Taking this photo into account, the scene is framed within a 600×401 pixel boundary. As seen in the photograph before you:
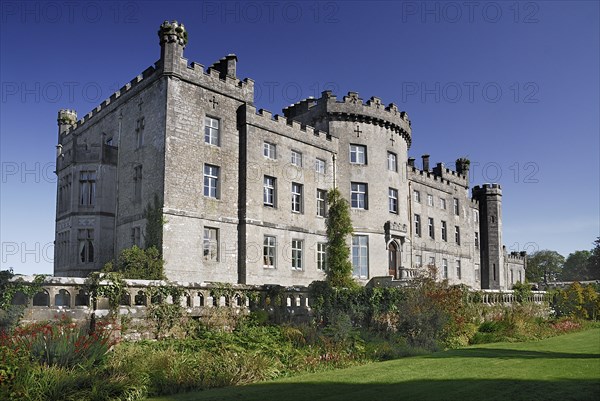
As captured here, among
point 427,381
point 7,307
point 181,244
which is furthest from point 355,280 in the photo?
point 7,307

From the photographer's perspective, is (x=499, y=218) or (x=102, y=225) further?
(x=499, y=218)

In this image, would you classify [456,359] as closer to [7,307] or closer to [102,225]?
[7,307]

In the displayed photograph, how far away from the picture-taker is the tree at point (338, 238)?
90.6 feet

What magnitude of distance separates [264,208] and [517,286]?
14703 mm

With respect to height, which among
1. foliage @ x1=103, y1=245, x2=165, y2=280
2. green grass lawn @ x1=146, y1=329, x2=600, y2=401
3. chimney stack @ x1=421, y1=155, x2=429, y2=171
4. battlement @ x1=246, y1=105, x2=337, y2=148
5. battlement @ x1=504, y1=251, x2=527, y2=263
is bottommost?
green grass lawn @ x1=146, y1=329, x2=600, y2=401

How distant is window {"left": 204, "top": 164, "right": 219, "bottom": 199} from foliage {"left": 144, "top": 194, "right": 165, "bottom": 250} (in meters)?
2.46

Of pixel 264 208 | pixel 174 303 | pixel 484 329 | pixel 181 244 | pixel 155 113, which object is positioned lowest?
pixel 484 329

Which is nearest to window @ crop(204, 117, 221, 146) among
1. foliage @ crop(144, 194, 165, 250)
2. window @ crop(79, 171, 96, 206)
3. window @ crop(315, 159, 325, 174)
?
foliage @ crop(144, 194, 165, 250)

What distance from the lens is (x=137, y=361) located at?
35.6 ft

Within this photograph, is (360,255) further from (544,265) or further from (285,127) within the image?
(544,265)

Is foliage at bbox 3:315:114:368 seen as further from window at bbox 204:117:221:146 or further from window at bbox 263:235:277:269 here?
window at bbox 263:235:277:269

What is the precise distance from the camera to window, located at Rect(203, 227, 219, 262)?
2381 cm

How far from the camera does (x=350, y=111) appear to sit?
31.2 meters

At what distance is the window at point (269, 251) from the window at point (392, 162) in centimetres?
1032
